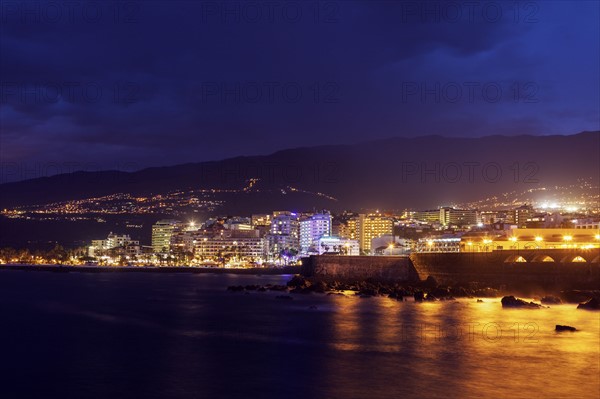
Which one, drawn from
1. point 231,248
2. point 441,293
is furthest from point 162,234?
point 441,293

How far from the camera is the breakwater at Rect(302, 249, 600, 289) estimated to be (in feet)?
156

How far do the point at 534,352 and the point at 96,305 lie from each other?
3251 cm

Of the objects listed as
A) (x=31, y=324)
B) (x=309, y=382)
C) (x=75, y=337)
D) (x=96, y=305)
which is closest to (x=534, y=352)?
(x=309, y=382)

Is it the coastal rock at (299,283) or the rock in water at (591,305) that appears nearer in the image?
the rock in water at (591,305)

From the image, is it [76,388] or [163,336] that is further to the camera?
[163,336]

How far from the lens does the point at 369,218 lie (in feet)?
470

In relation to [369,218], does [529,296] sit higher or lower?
lower

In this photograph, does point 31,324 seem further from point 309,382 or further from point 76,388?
point 309,382

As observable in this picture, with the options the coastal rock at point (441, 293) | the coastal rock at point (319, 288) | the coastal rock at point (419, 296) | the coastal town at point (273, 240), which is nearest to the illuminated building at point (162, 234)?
the coastal town at point (273, 240)

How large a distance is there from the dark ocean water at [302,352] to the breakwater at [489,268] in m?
6.59

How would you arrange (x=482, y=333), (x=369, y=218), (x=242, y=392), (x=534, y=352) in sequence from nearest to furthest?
(x=242, y=392) → (x=534, y=352) → (x=482, y=333) → (x=369, y=218)

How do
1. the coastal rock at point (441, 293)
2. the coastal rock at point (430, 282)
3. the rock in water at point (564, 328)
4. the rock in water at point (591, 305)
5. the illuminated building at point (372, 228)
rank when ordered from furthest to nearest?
the illuminated building at point (372, 228)
the coastal rock at point (430, 282)
the coastal rock at point (441, 293)
the rock in water at point (591, 305)
the rock in water at point (564, 328)

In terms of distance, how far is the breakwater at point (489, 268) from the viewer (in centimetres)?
4756

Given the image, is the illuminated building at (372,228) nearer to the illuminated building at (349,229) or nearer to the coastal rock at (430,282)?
the illuminated building at (349,229)
